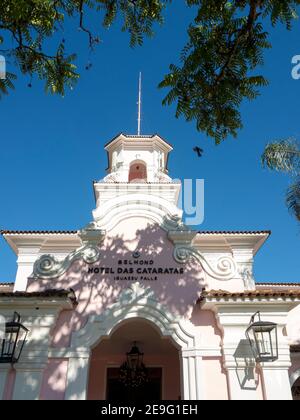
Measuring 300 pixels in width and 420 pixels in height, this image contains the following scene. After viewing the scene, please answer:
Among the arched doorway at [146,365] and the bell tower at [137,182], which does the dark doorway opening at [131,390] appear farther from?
the bell tower at [137,182]

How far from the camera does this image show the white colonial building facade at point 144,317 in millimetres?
7195

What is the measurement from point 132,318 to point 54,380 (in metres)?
1.95

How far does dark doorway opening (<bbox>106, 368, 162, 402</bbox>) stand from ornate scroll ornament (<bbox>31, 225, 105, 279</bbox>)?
341cm

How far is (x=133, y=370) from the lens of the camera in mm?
9531

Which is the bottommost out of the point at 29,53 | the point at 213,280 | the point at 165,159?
the point at 213,280

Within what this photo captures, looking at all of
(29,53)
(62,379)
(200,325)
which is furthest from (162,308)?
(29,53)

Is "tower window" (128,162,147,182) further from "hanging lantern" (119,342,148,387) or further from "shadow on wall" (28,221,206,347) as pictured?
"hanging lantern" (119,342,148,387)

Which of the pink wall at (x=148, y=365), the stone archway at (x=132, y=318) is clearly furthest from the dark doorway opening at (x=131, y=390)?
the stone archway at (x=132, y=318)

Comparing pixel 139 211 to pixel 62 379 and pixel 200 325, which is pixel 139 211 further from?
pixel 62 379

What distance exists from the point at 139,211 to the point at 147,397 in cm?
496

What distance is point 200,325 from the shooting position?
7.82 metres

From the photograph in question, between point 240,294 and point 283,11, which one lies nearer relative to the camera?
point 283,11
